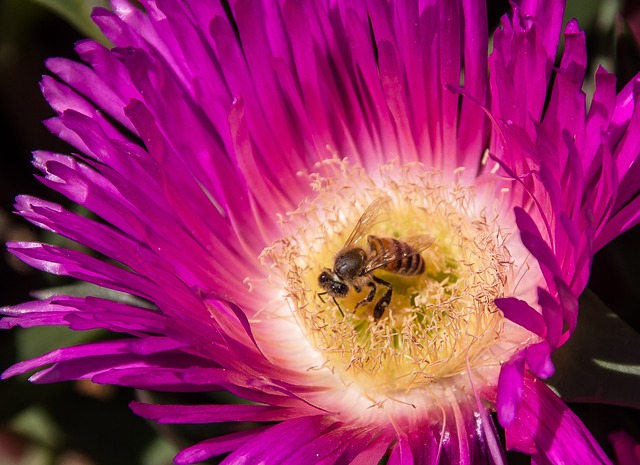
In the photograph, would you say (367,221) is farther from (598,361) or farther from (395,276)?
(598,361)

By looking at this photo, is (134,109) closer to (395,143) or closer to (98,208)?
(98,208)

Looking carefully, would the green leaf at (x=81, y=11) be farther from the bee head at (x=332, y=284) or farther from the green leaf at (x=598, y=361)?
the green leaf at (x=598, y=361)

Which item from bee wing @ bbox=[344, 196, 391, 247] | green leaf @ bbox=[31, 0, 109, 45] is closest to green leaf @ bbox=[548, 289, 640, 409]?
bee wing @ bbox=[344, 196, 391, 247]

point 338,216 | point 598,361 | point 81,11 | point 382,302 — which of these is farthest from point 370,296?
point 81,11

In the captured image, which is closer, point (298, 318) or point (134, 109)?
point (134, 109)

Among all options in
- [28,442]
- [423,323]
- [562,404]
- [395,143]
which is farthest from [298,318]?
[28,442]

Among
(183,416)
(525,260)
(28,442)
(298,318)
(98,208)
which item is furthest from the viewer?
(28,442)

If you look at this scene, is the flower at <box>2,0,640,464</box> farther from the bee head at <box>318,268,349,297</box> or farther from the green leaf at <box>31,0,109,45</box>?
the green leaf at <box>31,0,109,45</box>
